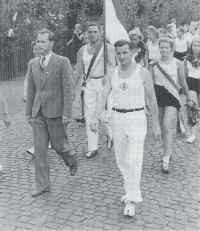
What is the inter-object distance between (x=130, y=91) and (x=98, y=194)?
1.47 meters

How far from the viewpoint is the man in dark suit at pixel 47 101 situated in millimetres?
5535

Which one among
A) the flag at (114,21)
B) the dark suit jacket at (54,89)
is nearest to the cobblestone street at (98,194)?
the dark suit jacket at (54,89)

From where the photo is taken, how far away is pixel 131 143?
4996mm

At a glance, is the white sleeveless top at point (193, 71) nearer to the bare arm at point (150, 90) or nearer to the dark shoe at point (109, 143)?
the dark shoe at point (109, 143)

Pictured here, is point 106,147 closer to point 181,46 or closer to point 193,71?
point 193,71

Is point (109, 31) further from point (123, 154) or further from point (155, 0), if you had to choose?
point (155, 0)

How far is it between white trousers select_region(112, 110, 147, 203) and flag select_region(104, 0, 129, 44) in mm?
3112

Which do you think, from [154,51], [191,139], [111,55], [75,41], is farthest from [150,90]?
[75,41]

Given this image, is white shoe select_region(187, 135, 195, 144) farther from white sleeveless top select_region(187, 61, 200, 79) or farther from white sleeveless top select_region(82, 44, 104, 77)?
white sleeveless top select_region(82, 44, 104, 77)

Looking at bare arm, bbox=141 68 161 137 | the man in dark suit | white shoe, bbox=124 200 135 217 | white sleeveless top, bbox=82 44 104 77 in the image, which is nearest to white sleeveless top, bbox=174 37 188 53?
white sleeveless top, bbox=82 44 104 77

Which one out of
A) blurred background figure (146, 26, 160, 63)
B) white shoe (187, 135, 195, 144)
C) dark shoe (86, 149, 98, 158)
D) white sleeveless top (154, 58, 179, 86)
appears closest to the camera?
white sleeveless top (154, 58, 179, 86)

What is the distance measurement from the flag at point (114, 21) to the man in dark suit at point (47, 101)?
2.45m

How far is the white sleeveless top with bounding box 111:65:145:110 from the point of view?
16.3 feet

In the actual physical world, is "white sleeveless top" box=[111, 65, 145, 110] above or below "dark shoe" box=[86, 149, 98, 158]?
above
